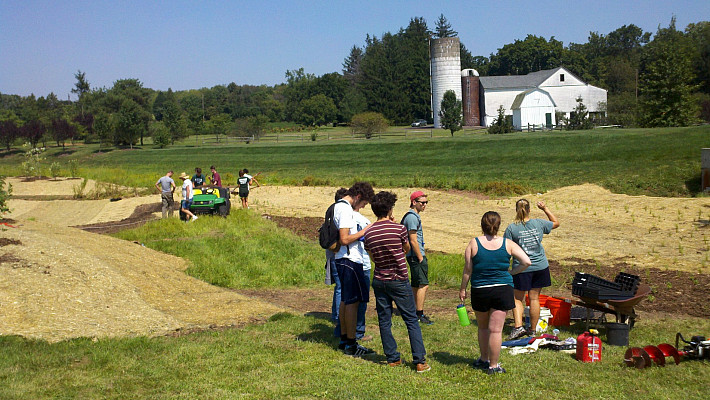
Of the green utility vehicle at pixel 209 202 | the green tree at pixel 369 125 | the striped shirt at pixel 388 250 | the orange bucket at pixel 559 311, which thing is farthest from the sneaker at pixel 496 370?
the green tree at pixel 369 125

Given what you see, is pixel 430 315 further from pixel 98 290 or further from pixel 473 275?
pixel 98 290

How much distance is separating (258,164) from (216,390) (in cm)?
4687


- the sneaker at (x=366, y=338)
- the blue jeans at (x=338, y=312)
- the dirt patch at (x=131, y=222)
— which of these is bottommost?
the dirt patch at (x=131, y=222)

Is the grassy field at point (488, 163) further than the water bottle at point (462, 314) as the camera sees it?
A: Yes

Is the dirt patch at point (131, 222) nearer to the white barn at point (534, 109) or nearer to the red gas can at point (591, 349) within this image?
the red gas can at point (591, 349)

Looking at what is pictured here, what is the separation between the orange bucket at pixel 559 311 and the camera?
894 centimetres

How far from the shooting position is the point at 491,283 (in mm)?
6742

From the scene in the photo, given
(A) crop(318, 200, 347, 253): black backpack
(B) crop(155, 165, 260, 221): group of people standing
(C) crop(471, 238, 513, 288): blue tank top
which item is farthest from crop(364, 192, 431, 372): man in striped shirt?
(B) crop(155, 165, 260, 221): group of people standing

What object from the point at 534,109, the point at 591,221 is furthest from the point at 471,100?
the point at 591,221

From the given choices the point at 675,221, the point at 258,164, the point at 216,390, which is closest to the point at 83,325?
the point at 216,390

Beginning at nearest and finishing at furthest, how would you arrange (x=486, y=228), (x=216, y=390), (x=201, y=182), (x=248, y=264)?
(x=216, y=390) < (x=486, y=228) < (x=248, y=264) < (x=201, y=182)

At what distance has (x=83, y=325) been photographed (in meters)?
8.98

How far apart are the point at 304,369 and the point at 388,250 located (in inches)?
61.0

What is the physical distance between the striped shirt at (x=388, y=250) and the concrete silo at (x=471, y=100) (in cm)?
7751
